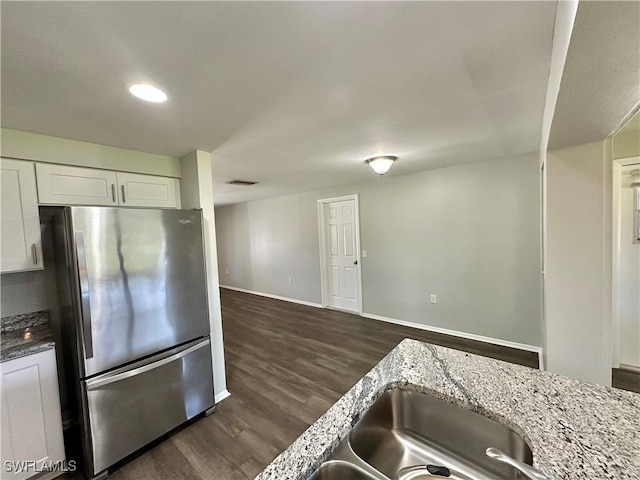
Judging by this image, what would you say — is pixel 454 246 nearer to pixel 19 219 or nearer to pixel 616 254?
pixel 616 254

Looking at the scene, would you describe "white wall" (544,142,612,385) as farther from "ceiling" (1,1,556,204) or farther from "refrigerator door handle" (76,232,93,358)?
"refrigerator door handle" (76,232,93,358)

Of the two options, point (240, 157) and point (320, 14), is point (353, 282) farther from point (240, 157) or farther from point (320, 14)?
point (320, 14)

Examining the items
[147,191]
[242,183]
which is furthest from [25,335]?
[242,183]

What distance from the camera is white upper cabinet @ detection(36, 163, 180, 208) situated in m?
1.79

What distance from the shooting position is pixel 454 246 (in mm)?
3416

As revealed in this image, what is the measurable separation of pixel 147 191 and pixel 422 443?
2.57 meters

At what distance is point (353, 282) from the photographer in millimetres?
4590

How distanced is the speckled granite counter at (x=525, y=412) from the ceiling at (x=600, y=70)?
1.08 meters

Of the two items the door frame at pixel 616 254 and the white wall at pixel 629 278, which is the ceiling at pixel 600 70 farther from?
the white wall at pixel 629 278

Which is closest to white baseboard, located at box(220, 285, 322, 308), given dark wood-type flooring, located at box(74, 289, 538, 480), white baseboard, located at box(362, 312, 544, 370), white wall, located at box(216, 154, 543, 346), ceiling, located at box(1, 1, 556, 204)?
white wall, located at box(216, 154, 543, 346)

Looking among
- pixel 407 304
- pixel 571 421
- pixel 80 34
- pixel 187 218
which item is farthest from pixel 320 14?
pixel 407 304

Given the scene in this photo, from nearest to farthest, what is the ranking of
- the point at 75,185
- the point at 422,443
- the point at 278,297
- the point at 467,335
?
the point at 422,443
the point at 75,185
the point at 467,335
the point at 278,297

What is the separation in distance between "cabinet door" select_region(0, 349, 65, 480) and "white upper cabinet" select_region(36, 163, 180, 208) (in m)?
1.05

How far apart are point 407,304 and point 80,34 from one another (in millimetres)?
4047
